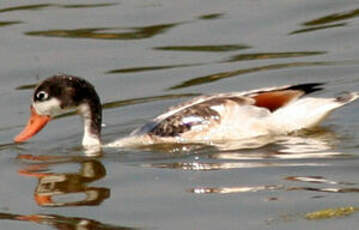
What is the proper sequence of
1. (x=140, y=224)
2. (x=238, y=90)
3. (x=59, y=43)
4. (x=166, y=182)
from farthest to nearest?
(x=59, y=43), (x=238, y=90), (x=166, y=182), (x=140, y=224)

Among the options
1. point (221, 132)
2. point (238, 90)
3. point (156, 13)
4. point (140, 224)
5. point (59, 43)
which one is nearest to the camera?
point (140, 224)

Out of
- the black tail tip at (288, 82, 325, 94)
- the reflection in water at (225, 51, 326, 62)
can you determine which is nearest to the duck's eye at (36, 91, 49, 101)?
the black tail tip at (288, 82, 325, 94)

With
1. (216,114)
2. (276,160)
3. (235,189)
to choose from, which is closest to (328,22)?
(216,114)

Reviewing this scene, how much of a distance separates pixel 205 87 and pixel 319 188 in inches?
212

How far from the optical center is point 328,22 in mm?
18875

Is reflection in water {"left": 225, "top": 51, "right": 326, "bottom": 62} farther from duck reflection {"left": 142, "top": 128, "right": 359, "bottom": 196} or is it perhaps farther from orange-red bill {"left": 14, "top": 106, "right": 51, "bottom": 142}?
orange-red bill {"left": 14, "top": 106, "right": 51, "bottom": 142}

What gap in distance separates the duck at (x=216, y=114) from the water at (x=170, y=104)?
9.0 inches

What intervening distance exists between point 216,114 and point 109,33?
5.07 metres

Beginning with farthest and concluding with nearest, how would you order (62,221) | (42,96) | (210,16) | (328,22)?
(210,16)
(328,22)
(42,96)
(62,221)

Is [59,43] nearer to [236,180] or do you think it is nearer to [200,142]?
[200,142]

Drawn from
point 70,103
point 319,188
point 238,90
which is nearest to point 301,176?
point 319,188

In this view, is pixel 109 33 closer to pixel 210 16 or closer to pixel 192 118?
pixel 210 16

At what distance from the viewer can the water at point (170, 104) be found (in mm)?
10969

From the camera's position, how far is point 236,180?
11.9m
